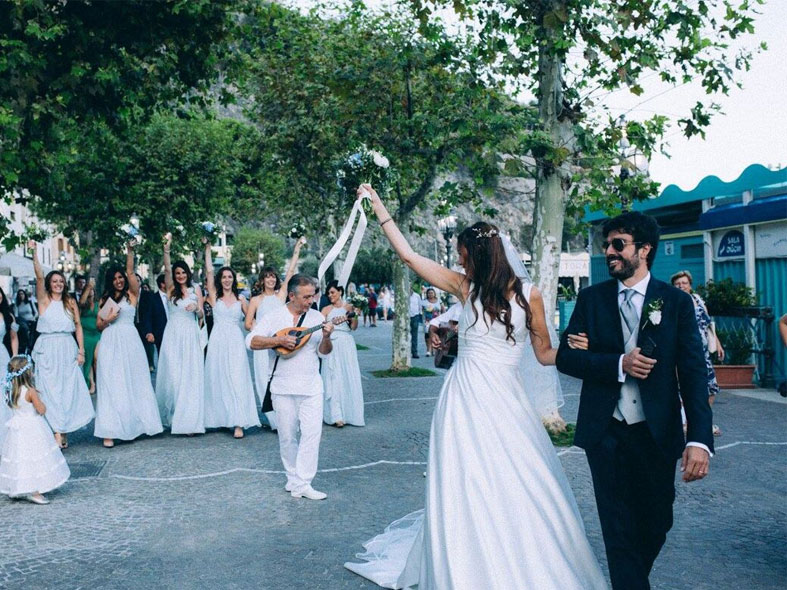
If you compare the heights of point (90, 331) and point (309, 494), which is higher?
point (90, 331)

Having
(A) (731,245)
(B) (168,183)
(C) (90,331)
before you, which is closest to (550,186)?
(A) (731,245)

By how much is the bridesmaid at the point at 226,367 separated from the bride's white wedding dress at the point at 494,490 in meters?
6.41

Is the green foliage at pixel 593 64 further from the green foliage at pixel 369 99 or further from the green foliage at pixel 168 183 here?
the green foliage at pixel 168 183

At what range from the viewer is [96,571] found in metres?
5.55

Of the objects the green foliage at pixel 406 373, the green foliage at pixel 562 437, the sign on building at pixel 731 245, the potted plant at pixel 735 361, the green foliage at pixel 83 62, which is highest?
the green foliage at pixel 83 62

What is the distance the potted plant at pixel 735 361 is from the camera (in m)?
15.3

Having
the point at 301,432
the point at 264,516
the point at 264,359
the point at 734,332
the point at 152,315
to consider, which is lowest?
the point at 264,516

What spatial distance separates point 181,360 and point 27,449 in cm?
360

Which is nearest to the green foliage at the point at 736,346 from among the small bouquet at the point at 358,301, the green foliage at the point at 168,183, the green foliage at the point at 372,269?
the small bouquet at the point at 358,301

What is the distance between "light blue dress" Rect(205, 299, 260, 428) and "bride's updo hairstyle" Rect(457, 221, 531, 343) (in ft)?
21.8

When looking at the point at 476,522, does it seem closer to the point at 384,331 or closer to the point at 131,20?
the point at 131,20

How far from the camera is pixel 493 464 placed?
4.52 m

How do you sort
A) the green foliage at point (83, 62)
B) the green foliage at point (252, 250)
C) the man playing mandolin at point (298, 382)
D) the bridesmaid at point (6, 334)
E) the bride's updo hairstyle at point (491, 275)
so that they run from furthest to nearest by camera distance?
the green foliage at point (252, 250), the green foliage at point (83, 62), the bridesmaid at point (6, 334), the man playing mandolin at point (298, 382), the bride's updo hairstyle at point (491, 275)

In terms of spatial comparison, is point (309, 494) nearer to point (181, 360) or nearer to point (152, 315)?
point (181, 360)
